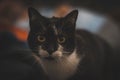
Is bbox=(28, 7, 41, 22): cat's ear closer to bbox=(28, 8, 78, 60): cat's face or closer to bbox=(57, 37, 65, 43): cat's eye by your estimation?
bbox=(28, 8, 78, 60): cat's face

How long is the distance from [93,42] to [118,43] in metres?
0.11

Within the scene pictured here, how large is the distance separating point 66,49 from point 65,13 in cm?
16

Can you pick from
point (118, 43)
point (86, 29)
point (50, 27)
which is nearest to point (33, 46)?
point (50, 27)

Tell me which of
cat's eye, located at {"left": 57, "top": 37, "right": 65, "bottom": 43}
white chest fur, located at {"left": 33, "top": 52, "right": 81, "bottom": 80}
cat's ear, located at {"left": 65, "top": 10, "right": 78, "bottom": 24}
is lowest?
white chest fur, located at {"left": 33, "top": 52, "right": 81, "bottom": 80}

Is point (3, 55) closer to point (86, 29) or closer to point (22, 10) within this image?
point (22, 10)

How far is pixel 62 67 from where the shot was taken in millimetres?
971

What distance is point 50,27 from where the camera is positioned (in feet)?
3.06

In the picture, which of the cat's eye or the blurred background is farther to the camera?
the blurred background

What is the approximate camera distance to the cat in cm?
93

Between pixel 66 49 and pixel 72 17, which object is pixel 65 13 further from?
pixel 66 49

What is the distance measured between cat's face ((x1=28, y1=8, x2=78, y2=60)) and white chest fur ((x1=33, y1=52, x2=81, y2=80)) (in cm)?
3

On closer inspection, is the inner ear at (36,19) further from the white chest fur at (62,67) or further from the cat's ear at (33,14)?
the white chest fur at (62,67)

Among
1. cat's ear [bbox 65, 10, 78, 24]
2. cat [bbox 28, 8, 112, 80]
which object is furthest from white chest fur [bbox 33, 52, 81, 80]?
cat's ear [bbox 65, 10, 78, 24]

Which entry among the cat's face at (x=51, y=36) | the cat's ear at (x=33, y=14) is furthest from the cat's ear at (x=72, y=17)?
the cat's ear at (x=33, y=14)
